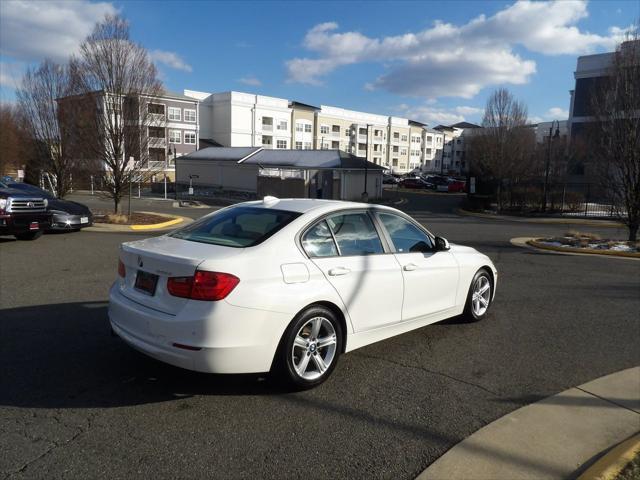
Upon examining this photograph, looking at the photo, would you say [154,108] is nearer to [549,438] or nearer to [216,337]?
[216,337]

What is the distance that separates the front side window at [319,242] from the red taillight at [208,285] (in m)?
0.81

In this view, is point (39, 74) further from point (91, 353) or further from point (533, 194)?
point (533, 194)

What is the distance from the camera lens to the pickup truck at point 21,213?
11.6 meters

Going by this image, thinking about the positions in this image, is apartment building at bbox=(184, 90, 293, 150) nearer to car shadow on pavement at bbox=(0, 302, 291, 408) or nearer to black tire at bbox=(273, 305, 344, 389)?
car shadow on pavement at bbox=(0, 302, 291, 408)

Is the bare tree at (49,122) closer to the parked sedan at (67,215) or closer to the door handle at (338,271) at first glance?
the parked sedan at (67,215)

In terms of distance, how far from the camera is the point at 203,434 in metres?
3.42

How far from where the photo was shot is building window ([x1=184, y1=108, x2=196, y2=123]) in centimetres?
6703

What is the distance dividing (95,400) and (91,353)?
108cm

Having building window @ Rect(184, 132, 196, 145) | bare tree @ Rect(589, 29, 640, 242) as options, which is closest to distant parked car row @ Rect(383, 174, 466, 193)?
building window @ Rect(184, 132, 196, 145)

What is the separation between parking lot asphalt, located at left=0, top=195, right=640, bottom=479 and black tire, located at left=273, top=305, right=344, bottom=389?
127mm

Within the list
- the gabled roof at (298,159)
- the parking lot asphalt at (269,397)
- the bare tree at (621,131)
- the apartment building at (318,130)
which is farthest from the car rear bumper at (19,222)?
the apartment building at (318,130)

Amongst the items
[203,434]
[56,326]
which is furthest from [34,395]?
[56,326]

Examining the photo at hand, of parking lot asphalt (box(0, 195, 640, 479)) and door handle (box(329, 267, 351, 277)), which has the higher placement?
door handle (box(329, 267, 351, 277))

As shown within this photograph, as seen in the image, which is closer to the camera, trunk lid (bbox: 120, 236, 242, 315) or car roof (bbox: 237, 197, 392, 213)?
trunk lid (bbox: 120, 236, 242, 315)
